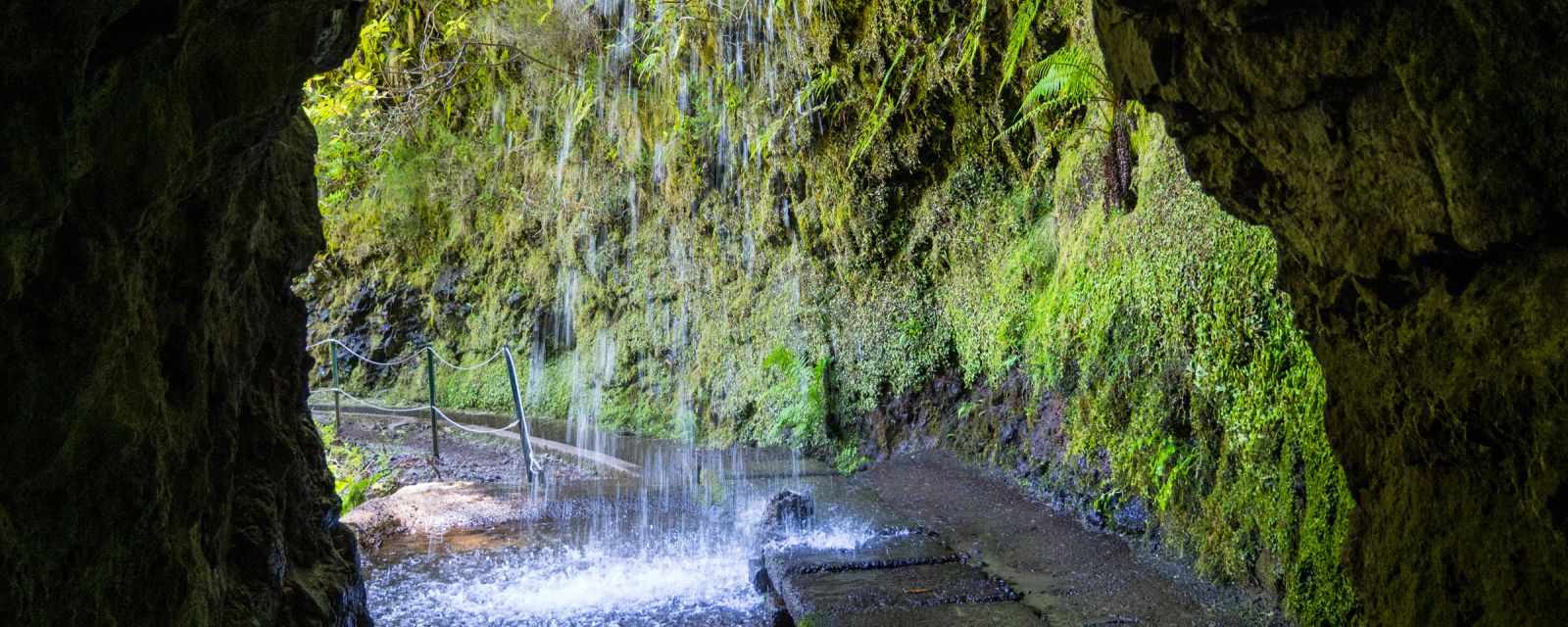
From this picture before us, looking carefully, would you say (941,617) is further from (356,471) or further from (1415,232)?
(356,471)

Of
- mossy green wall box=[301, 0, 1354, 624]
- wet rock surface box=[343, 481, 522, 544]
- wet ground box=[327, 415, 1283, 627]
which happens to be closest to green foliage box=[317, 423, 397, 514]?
wet rock surface box=[343, 481, 522, 544]

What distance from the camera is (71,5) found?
1476mm

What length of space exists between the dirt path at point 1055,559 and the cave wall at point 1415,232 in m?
1.10

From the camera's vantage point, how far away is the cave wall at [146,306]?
1521 mm

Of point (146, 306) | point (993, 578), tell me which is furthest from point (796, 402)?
point (146, 306)

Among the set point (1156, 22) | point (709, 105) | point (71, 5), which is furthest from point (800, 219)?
point (71, 5)

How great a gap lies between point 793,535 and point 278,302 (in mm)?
3462

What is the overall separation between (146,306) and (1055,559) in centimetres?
414

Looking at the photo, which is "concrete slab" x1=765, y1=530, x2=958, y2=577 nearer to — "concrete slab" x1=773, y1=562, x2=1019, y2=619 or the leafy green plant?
"concrete slab" x1=773, y1=562, x2=1019, y2=619

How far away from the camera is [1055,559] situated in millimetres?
4816

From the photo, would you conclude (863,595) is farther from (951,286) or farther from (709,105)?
(709,105)

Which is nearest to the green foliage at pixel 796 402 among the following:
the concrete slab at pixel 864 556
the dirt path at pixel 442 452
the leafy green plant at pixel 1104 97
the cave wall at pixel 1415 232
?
the dirt path at pixel 442 452

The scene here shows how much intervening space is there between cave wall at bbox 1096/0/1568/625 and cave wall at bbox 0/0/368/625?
2.43 metres

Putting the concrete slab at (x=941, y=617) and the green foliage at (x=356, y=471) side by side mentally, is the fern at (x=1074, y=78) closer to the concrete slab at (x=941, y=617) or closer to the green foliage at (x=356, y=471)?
the concrete slab at (x=941, y=617)
